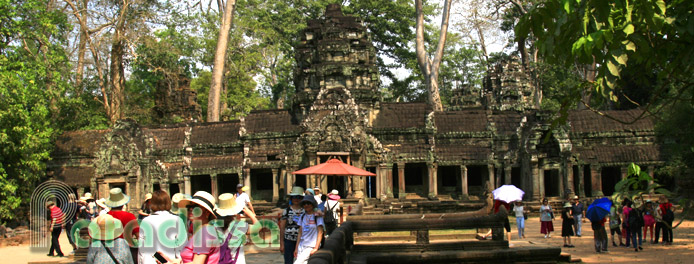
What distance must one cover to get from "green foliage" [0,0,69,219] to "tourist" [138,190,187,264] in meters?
18.4

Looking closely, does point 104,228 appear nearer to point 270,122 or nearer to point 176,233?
point 176,233

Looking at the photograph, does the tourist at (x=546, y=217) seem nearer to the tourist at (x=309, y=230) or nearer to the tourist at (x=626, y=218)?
the tourist at (x=626, y=218)

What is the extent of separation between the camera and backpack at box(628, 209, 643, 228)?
1493cm

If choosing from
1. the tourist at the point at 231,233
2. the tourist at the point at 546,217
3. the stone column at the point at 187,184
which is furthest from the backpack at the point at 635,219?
the stone column at the point at 187,184

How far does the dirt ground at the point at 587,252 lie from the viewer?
13492 mm

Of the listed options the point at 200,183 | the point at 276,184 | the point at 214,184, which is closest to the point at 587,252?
the point at 276,184

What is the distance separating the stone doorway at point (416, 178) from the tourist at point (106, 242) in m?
23.5

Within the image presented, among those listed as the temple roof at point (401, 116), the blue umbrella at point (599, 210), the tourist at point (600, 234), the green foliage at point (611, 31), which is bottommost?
the tourist at point (600, 234)

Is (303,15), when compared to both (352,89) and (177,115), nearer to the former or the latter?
(177,115)

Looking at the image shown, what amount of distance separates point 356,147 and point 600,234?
12970 millimetres

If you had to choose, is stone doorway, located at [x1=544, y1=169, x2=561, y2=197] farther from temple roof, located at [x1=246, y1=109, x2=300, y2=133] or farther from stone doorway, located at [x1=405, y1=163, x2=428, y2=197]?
temple roof, located at [x1=246, y1=109, x2=300, y2=133]

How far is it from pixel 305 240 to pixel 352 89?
21258mm

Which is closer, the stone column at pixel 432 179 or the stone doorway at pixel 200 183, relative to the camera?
the stone column at pixel 432 179

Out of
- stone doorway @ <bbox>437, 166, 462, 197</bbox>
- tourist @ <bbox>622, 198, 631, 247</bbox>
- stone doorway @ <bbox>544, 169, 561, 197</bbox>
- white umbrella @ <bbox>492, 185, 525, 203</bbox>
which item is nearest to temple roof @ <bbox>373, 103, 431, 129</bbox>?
stone doorway @ <bbox>437, 166, 462, 197</bbox>
